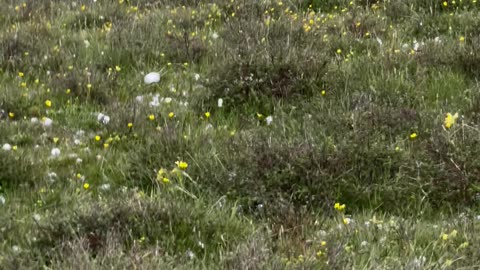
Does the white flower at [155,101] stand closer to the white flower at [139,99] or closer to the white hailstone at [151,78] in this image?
the white flower at [139,99]

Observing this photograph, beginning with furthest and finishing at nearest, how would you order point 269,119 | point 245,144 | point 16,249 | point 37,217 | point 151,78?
point 151,78 < point 269,119 < point 245,144 < point 37,217 < point 16,249

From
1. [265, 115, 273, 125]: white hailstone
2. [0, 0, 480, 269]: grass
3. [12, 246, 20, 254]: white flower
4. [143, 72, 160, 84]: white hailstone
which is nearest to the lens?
[12, 246, 20, 254]: white flower

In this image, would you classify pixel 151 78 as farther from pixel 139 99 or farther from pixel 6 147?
pixel 6 147

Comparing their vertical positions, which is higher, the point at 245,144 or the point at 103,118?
the point at 245,144

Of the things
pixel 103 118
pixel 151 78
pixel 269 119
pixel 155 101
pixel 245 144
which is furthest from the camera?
pixel 151 78

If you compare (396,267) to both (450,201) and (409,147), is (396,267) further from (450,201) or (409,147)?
(409,147)

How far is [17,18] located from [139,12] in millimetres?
1531

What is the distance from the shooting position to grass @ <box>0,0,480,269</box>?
3662mm

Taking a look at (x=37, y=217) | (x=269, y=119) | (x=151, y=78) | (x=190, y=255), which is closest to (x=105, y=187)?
(x=37, y=217)

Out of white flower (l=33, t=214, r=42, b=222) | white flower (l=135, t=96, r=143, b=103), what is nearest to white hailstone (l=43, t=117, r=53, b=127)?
white flower (l=135, t=96, r=143, b=103)

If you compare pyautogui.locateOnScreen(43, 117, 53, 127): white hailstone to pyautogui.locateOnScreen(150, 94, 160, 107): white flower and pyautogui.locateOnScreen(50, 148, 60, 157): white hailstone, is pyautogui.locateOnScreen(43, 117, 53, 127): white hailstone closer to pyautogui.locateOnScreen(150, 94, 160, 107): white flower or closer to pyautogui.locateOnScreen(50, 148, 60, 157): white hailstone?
pyautogui.locateOnScreen(50, 148, 60, 157): white hailstone

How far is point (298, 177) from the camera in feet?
14.6

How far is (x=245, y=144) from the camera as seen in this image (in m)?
4.77

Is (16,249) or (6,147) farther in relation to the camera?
(6,147)
